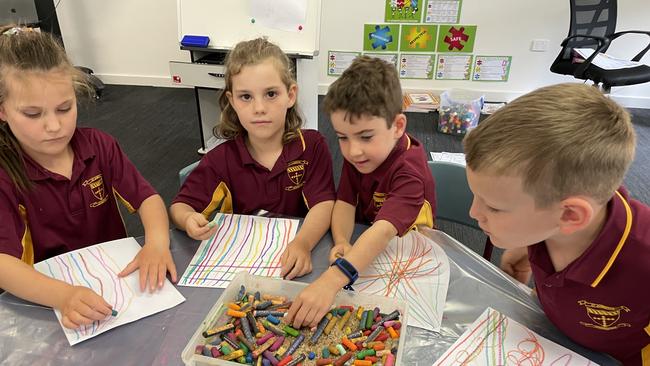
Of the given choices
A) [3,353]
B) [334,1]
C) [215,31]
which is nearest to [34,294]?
[3,353]

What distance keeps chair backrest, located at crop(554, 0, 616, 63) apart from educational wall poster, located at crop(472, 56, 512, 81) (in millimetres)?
586

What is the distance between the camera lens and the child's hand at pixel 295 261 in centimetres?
91

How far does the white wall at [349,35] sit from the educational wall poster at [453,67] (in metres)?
0.06

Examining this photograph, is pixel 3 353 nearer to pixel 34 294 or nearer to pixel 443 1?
pixel 34 294

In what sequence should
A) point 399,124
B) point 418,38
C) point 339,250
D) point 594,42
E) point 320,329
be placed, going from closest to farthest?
point 320,329, point 339,250, point 399,124, point 594,42, point 418,38

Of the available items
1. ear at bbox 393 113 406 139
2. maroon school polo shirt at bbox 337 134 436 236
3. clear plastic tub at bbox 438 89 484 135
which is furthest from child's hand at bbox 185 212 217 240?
clear plastic tub at bbox 438 89 484 135

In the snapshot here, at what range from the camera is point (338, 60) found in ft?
13.0

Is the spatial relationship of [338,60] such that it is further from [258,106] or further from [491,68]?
[258,106]

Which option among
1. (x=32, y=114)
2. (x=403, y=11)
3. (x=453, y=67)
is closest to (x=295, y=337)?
(x=32, y=114)

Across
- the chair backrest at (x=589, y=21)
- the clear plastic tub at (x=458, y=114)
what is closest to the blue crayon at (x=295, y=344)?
the clear plastic tub at (x=458, y=114)

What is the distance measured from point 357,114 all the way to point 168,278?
522mm

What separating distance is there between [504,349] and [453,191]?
0.61 meters

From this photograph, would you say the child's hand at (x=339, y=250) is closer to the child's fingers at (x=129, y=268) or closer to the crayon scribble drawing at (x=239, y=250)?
the crayon scribble drawing at (x=239, y=250)

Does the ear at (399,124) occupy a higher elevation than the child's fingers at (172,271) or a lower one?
higher
